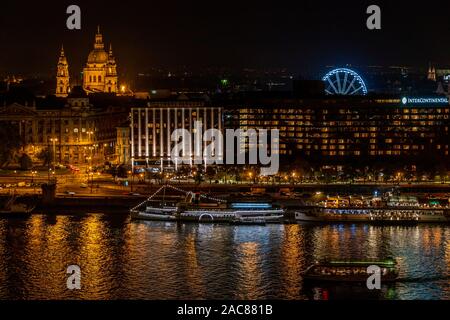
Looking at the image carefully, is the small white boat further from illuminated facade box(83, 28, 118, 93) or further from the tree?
illuminated facade box(83, 28, 118, 93)

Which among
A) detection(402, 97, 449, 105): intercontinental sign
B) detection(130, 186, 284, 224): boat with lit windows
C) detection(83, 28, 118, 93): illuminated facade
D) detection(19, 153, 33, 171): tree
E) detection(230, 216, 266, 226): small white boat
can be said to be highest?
detection(83, 28, 118, 93): illuminated facade

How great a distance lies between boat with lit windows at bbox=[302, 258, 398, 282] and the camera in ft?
54.2

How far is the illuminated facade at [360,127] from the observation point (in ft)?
107

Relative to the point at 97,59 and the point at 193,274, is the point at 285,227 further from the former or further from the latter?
the point at 97,59

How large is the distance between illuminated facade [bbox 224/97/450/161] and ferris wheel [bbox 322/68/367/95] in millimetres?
3062

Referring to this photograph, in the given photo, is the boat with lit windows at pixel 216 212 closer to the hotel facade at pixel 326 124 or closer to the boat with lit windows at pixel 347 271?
the boat with lit windows at pixel 347 271

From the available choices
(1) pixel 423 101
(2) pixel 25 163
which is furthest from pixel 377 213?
(2) pixel 25 163

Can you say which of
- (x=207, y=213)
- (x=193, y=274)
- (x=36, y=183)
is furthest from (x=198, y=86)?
(x=193, y=274)

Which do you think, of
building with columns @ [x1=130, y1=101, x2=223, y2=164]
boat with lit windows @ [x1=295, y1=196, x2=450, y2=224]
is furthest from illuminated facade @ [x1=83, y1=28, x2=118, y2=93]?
boat with lit windows @ [x1=295, y1=196, x2=450, y2=224]

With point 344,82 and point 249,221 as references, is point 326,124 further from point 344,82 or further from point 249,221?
point 249,221

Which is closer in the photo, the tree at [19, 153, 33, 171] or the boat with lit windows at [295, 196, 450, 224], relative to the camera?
the boat with lit windows at [295, 196, 450, 224]

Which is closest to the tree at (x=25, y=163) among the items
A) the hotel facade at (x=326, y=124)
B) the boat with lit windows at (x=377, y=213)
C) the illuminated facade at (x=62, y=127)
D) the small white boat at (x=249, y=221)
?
the illuminated facade at (x=62, y=127)

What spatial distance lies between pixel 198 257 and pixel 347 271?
9.00ft

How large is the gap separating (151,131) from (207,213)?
1059 cm
